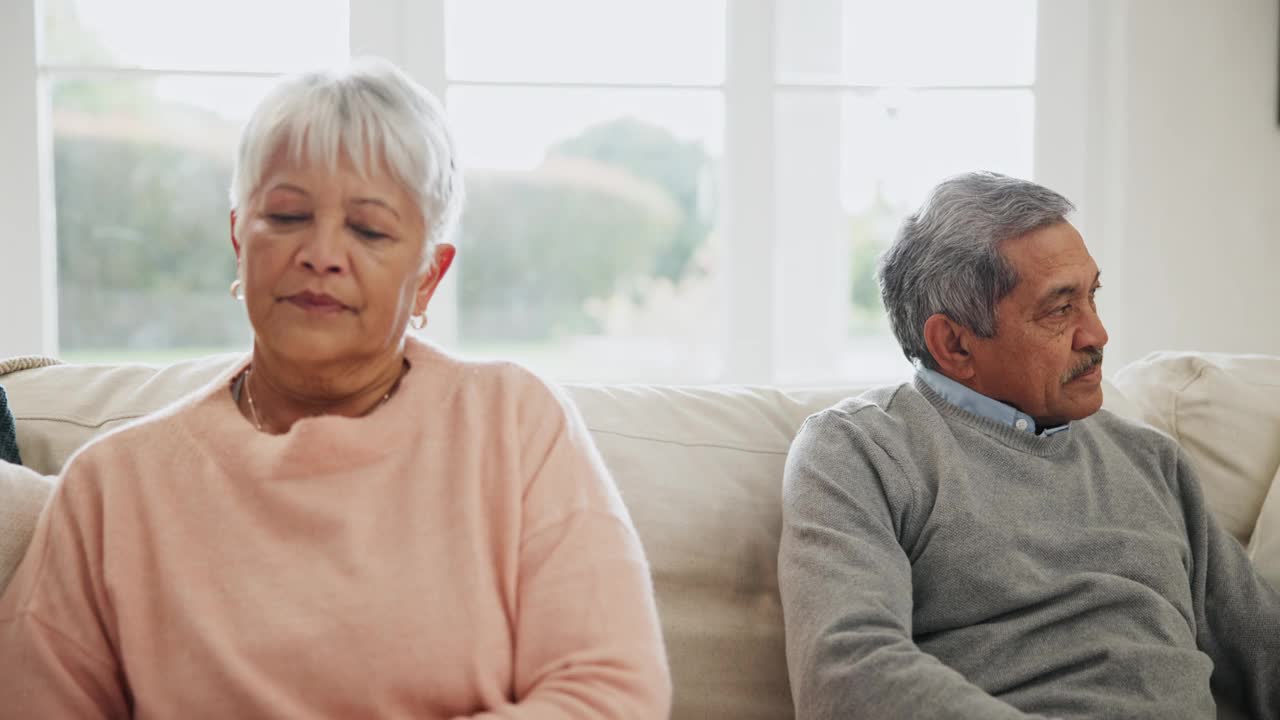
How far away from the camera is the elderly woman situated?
1.16 m

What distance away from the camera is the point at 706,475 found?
1710 millimetres

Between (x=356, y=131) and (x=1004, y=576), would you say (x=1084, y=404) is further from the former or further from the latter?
(x=356, y=131)

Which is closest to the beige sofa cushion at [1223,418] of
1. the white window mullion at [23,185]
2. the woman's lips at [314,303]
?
the woman's lips at [314,303]

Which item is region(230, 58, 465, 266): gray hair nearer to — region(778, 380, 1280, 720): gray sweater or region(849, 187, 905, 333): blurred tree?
region(778, 380, 1280, 720): gray sweater

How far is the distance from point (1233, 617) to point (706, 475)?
31.5 inches

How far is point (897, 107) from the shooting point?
3123 mm

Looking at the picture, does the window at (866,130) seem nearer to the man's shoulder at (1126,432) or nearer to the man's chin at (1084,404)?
the man's shoulder at (1126,432)

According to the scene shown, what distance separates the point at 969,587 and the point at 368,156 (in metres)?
0.96

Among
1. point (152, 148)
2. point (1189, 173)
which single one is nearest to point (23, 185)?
point (152, 148)

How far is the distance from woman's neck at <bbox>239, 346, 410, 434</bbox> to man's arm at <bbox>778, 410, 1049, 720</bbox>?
0.57 meters

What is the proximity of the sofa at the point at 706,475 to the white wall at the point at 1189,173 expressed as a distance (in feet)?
3.92

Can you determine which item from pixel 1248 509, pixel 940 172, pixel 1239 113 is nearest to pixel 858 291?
pixel 940 172

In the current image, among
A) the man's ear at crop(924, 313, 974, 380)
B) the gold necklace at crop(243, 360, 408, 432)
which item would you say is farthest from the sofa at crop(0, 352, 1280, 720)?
the gold necklace at crop(243, 360, 408, 432)

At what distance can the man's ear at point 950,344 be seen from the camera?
1.68 metres
